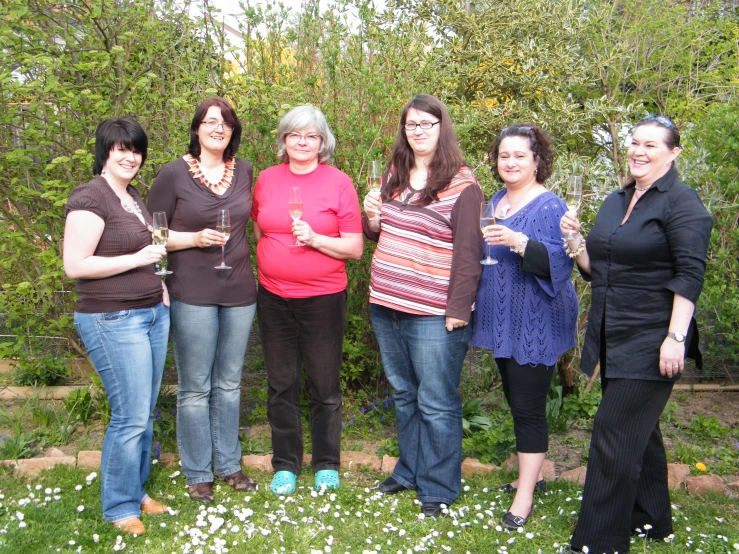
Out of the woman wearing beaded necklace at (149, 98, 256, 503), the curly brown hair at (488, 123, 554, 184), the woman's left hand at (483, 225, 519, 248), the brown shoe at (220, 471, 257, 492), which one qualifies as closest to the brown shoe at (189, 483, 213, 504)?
the woman wearing beaded necklace at (149, 98, 256, 503)

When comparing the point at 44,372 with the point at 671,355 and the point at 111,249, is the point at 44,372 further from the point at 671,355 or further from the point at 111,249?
the point at 671,355

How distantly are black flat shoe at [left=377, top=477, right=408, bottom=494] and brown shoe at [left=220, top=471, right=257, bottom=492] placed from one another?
0.79 meters

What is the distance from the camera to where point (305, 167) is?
3.88 meters

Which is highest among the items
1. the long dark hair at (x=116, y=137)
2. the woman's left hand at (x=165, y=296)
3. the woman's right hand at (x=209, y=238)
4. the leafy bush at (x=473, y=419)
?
the long dark hair at (x=116, y=137)

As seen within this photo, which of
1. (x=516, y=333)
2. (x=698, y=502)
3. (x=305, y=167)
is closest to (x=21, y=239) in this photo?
(x=305, y=167)

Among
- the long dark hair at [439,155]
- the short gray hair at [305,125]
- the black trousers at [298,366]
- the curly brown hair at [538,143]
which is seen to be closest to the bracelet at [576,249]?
the curly brown hair at [538,143]

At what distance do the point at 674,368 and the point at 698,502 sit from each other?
1452mm

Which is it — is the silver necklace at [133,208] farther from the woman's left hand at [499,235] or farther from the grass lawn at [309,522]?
the woman's left hand at [499,235]

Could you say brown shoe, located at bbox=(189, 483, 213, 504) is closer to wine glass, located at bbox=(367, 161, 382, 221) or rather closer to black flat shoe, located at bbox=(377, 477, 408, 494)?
black flat shoe, located at bbox=(377, 477, 408, 494)

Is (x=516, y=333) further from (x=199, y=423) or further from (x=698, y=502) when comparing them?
(x=199, y=423)

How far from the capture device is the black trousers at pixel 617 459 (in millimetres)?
3242

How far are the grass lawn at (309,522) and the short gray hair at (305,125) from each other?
205 cm

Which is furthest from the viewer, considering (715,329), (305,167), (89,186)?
(715,329)

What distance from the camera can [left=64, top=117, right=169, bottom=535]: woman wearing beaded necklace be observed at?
3.31 meters
